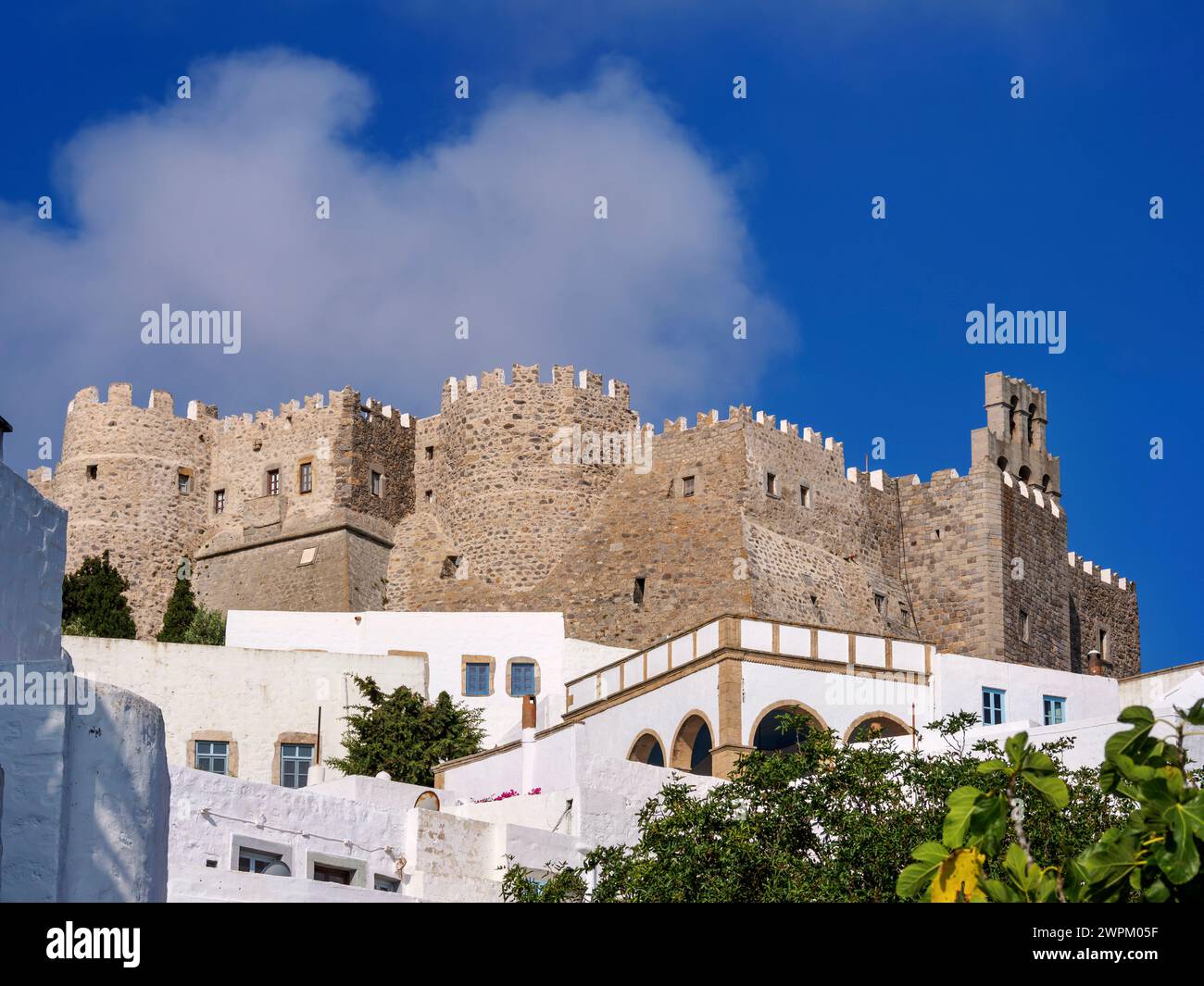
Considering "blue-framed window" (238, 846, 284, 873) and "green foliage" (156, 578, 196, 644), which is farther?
"green foliage" (156, 578, 196, 644)

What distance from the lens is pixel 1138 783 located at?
9.15m

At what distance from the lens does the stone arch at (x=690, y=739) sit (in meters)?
32.5

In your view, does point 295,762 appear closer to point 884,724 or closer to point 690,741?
point 690,741

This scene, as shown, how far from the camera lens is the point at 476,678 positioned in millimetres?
41750

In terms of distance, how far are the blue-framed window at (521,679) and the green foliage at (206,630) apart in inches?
267

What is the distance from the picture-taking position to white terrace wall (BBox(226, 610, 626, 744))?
41.6 meters

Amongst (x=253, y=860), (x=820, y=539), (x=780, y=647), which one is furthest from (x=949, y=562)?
A: (x=253, y=860)

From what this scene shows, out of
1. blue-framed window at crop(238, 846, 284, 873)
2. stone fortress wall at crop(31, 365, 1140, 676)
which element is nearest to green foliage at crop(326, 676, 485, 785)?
stone fortress wall at crop(31, 365, 1140, 676)

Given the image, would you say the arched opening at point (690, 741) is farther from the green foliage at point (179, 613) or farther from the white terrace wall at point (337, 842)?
the green foliage at point (179, 613)

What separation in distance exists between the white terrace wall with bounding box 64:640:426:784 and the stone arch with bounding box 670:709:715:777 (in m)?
8.59

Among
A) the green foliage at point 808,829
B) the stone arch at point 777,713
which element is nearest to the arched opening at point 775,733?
the stone arch at point 777,713

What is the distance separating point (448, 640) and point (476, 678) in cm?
102

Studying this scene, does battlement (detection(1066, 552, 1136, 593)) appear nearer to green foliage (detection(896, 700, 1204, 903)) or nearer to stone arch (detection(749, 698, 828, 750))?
stone arch (detection(749, 698, 828, 750))
